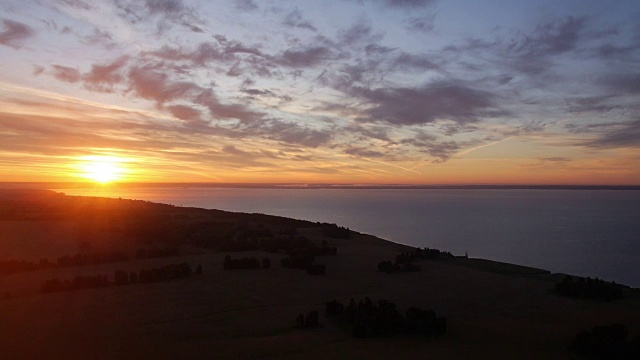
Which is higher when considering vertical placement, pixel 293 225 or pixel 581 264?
pixel 293 225

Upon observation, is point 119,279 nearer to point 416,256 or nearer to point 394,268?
point 394,268

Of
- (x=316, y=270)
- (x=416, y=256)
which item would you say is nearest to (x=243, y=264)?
(x=316, y=270)

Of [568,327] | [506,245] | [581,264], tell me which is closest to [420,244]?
[506,245]

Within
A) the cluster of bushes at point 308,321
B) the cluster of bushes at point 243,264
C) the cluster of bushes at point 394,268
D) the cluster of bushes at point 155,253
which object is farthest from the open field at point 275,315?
the cluster of bushes at point 155,253

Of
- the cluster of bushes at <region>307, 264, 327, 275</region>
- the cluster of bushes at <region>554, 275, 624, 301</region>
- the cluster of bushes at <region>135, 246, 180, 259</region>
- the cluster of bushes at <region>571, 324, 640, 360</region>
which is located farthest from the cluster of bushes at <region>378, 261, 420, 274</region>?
the cluster of bushes at <region>135, 246, 180, 259</region>

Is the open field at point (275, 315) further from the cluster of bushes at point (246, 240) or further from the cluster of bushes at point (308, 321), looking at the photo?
the cluster of bushes at point (246, 240)

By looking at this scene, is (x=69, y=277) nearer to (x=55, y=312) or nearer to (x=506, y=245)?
(x=55, y=312)

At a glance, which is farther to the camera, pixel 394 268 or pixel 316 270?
pixel 394 268

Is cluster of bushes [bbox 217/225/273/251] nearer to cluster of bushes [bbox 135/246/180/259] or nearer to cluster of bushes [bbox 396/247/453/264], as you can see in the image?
cluster of bushes [bbox 135/246/180/259]
